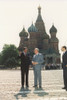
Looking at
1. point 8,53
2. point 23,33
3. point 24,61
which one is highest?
point 23,33

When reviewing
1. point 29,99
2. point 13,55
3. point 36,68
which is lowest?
point 29,99

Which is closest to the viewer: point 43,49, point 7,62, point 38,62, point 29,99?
point 29,99

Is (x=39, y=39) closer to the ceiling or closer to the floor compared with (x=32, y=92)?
closer to the ceiling

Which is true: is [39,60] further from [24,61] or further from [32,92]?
[32,92]

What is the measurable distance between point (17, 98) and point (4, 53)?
285 ft

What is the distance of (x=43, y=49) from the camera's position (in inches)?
4646

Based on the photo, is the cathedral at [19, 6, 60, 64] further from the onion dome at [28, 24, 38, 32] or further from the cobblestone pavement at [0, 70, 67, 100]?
the cobblestone pavement at [0, 70, 67, 100]

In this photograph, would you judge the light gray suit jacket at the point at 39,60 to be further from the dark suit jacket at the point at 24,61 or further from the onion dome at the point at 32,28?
the onion dome at the point at 32,28

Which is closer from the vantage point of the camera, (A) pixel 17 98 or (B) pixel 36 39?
(A) pixel 17 98

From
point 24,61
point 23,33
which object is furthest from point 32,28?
point 24,61

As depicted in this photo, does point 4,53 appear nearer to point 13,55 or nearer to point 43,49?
point 13,55

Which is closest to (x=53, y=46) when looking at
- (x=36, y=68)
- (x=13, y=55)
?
(x=13, y=55)

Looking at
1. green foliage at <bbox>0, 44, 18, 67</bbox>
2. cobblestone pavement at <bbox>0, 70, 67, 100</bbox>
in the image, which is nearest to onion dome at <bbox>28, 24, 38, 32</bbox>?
green foliage at <bbox>0, 44, 18, 67</bbox>

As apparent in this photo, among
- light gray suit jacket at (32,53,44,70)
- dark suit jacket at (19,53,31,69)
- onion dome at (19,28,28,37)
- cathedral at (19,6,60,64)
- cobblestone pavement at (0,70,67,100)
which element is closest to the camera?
cobblestone pavement at (0,70,67,100)
